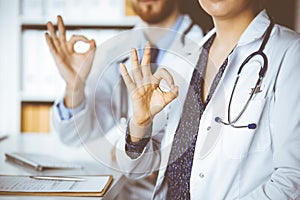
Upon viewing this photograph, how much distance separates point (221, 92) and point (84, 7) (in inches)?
27.6

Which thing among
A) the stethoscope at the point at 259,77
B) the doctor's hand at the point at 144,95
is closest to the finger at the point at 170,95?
the doctor's hand at the point at 144,95

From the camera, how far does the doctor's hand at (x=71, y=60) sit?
176 centimetres

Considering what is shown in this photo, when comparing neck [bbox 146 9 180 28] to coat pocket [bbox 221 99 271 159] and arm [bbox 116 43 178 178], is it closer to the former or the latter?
arm [bbox 116 43 178 178]

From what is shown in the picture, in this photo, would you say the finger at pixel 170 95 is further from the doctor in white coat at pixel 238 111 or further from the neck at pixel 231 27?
the neck at pixel 231 27

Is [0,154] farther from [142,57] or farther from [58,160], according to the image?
[142,57]

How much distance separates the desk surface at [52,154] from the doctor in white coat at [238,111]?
14cm

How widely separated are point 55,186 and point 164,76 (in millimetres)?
454

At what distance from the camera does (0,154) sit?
190 cm

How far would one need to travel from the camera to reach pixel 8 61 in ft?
6.44

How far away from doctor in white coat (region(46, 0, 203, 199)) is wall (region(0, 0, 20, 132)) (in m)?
0.22

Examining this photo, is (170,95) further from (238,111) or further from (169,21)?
(169,21)

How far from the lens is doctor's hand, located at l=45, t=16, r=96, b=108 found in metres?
1.76

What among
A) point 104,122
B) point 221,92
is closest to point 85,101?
point 104,122

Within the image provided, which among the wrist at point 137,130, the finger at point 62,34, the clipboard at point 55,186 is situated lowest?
the clipboard at point 55,186
